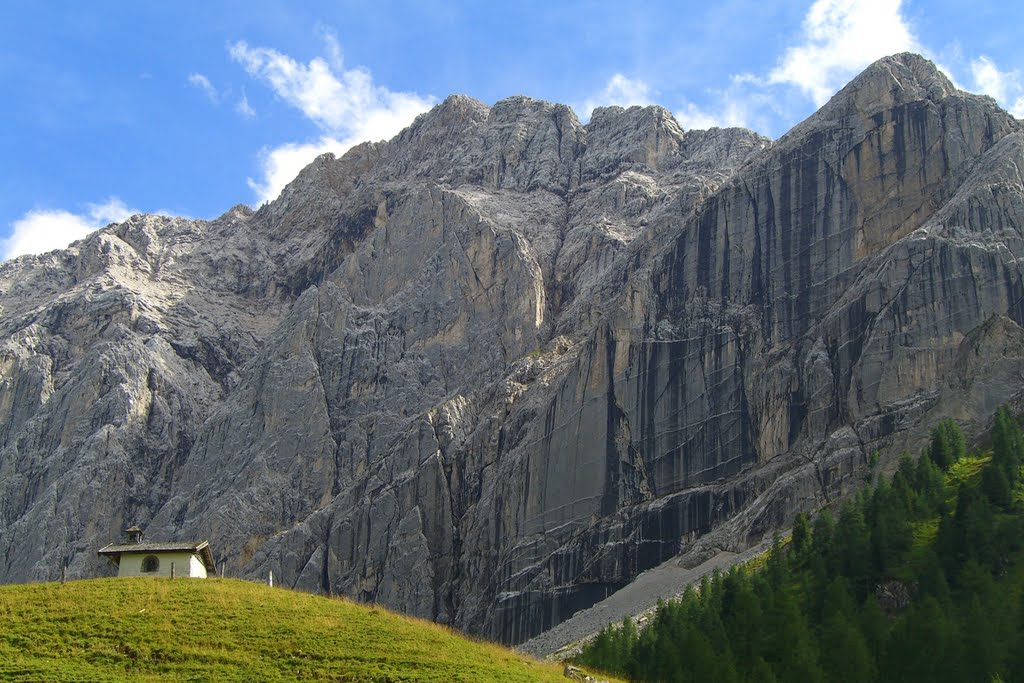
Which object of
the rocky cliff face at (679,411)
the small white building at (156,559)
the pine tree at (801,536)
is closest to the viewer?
the small white building at (156,559)

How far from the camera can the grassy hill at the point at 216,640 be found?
62.2 m

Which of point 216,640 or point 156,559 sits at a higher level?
point 156,559

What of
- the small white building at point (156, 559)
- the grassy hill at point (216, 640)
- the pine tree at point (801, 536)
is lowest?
the grassy hill at point (216, 640)

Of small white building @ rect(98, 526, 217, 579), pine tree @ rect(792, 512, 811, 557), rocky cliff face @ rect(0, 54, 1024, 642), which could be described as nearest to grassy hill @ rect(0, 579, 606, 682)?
small white building @ rect(98, 526, 217, 579)

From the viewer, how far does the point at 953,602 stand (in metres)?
88.8

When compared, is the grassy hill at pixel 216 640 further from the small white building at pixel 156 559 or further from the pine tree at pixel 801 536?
the pine tree at pixel 801 536

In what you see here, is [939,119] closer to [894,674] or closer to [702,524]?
[702,524]

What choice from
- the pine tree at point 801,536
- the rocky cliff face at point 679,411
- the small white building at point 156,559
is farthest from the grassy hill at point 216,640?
the rocky cliff face at point 679,411

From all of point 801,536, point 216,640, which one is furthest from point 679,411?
point 216,640

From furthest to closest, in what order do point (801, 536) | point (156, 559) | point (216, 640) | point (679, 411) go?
point (679, 411)
point (801, 536)
point (156, 559)
point (216, 640)

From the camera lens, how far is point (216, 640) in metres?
65.9

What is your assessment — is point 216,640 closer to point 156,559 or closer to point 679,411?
point 156,559

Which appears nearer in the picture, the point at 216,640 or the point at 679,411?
the point at 216,640

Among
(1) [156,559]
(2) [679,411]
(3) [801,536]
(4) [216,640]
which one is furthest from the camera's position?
(2) [679,411]
